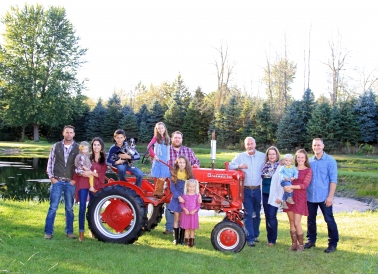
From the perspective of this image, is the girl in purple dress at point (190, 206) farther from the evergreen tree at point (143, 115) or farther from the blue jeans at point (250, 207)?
the evergreen tree at point (143, 115)

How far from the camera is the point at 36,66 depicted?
37.9 meters

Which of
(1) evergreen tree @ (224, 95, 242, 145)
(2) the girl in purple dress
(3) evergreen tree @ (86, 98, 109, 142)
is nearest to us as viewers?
(2) the girl in purple dress

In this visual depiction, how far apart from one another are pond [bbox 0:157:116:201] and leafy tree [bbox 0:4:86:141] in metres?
17.1

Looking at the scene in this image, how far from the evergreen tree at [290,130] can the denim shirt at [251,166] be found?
78.6 feet

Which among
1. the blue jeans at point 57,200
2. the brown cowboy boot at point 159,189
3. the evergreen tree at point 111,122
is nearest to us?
the blue jeans at point 57,200

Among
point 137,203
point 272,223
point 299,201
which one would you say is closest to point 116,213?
point 137,203

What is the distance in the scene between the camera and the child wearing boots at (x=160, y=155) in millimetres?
5922

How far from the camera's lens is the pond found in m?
12.6

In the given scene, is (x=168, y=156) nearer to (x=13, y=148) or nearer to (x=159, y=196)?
(x=159, y=196)

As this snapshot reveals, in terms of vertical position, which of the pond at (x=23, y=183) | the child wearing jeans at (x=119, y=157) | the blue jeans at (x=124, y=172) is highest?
the child wearing jeans at (x=119, y=157)

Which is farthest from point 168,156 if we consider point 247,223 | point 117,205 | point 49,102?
point 49,102

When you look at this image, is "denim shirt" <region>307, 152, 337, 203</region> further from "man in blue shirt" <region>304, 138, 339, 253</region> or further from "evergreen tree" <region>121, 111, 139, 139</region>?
"evergreen tree" <region>121, 111, 139, 139</region>

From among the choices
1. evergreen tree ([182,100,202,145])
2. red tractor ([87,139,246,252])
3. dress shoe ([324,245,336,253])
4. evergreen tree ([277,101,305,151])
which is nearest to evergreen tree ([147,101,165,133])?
evergreen tree ([182,100,202,145])

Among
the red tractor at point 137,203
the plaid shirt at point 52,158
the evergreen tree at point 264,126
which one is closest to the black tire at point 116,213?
the red tractor at point 137,203
